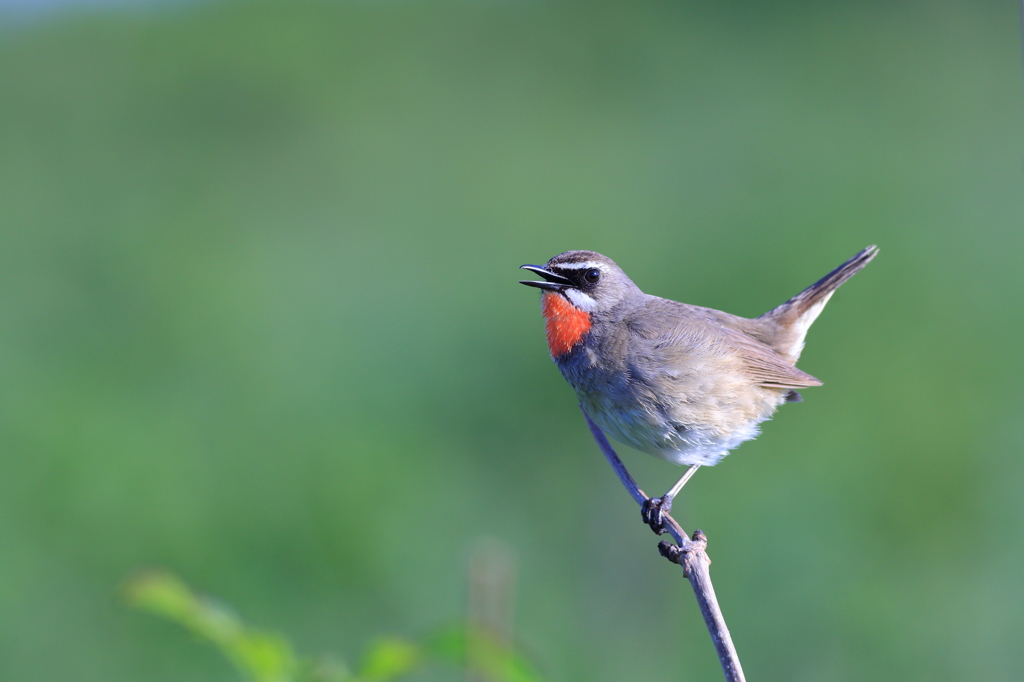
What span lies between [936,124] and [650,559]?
1308 cm

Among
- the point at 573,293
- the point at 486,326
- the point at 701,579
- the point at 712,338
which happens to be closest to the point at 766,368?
the point at 712,338

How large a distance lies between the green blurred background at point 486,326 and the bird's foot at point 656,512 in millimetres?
2242

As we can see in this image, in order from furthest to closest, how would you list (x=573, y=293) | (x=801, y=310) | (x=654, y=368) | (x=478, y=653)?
A: 1. (x=801, y=310)
2. (x=573, y=293)
3. (x=654, y=368)
4. (x=478, y=653)

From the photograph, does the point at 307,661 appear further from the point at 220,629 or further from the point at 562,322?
the point at 562,322

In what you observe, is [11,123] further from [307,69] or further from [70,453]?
[70,453]

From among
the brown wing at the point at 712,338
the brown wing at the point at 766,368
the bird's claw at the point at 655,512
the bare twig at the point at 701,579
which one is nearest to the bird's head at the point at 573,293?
the brown wing at the point at 712,338

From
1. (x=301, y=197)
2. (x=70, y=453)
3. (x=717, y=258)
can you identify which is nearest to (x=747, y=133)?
(x=717, y=258)

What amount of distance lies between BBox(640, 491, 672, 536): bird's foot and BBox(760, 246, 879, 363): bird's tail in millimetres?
1356

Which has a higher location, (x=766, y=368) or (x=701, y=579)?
(x=766, y=368)

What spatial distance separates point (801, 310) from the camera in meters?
5.48

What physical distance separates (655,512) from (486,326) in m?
6.27

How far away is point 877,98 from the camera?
17.6 metres

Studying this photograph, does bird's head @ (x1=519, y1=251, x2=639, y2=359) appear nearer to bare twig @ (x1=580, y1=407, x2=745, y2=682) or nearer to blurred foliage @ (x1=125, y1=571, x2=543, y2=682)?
bare twig @ (x1=580, y1=407, x2=745, y2=682)

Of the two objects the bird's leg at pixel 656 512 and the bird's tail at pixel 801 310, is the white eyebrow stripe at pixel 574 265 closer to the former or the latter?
the bird's leg at pixel 656 512
